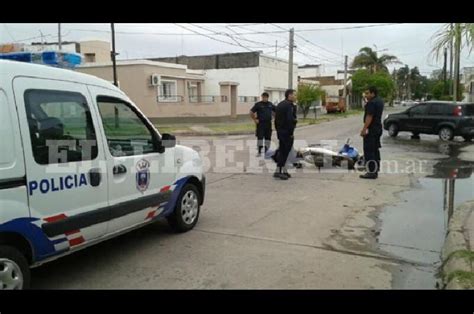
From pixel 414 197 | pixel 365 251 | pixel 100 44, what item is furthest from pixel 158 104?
pixel 365 251

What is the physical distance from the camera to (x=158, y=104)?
89.1 ft

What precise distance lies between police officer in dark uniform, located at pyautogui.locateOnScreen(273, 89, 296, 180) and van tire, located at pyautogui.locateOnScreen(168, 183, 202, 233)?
12.0 feet

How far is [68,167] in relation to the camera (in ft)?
12.3

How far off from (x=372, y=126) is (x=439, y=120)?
994 centimetres

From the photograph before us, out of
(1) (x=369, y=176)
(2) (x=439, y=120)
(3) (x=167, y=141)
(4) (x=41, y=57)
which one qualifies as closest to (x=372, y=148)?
(1) (x=369, y=176)

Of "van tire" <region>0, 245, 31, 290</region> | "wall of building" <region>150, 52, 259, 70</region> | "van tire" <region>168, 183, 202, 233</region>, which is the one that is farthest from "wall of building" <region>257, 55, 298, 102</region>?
"van tire" <region>0, 245, 31, 290</region>

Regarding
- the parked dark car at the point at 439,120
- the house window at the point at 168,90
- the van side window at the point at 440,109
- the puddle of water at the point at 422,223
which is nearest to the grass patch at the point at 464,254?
the puddle of water at the point at 422,223

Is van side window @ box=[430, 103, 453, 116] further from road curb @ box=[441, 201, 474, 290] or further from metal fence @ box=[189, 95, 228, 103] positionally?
metal fence @ box=[189, 95, 228, 103]

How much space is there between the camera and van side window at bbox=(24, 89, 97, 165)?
3527 millimetres

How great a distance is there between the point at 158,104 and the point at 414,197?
21457 millimetres

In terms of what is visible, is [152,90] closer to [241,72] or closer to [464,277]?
[241,72]
